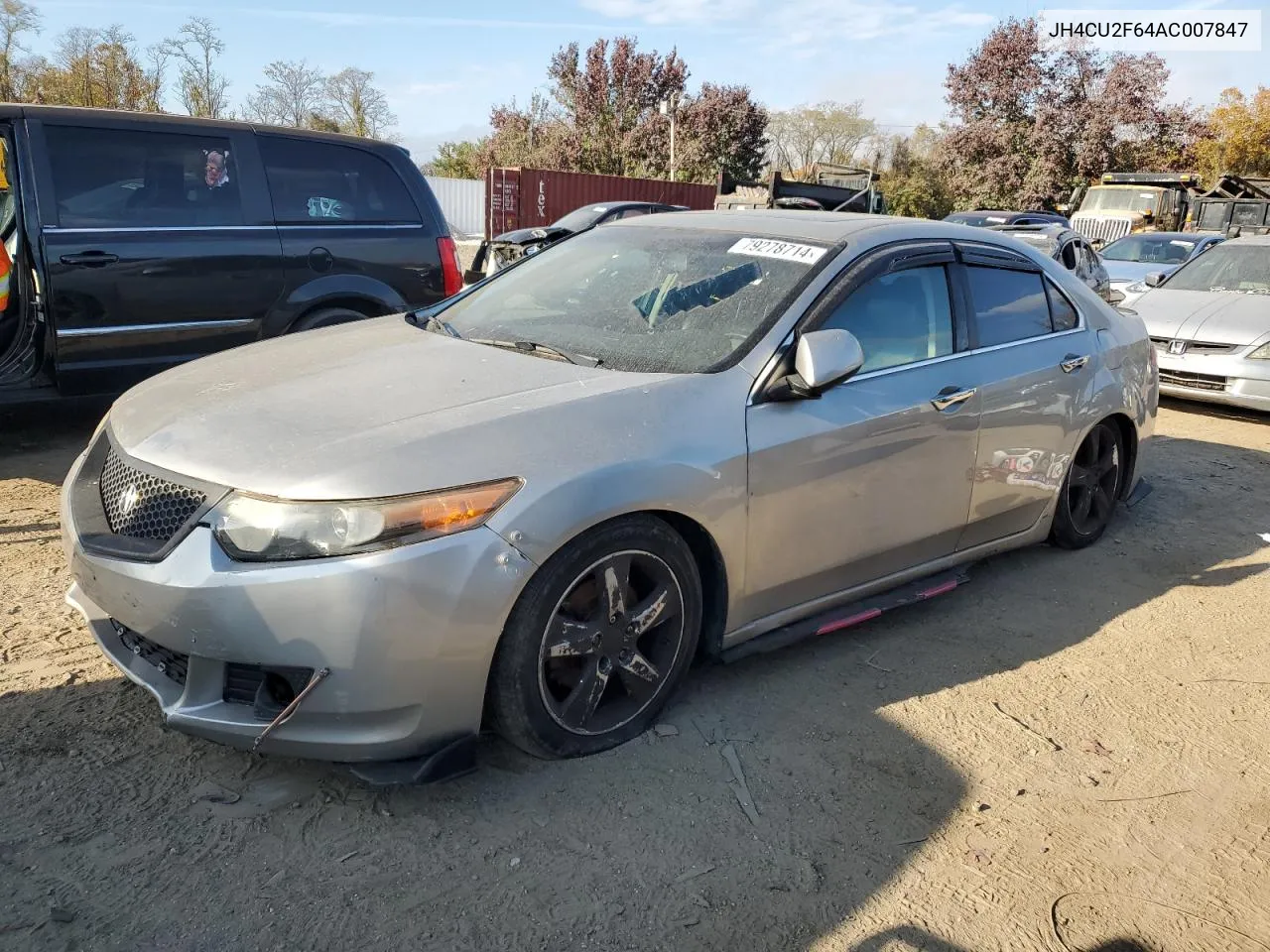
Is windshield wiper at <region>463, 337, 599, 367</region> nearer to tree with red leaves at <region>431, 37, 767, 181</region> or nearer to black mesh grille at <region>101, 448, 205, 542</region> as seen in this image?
black mesh grille at <region>101, 448, 205, 542</region>

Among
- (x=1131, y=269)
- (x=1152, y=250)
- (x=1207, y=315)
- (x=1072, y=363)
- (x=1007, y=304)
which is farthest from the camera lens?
(x=1152, y=250)

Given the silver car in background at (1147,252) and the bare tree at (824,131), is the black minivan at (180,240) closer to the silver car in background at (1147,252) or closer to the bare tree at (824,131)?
the silver car in background at (1147,252)

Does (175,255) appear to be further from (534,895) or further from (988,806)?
(988,806)

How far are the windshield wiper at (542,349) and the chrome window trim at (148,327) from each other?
8.98 feet

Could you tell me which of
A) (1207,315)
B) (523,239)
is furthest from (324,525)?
(523,239)

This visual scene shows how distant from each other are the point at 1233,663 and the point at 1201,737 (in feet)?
2.43

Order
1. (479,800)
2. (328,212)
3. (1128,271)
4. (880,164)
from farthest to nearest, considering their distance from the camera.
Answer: (880,164), (1128,271), (328,212), (479,800)

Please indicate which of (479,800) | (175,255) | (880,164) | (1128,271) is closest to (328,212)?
(175,255)

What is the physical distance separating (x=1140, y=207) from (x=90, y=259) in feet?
71.1

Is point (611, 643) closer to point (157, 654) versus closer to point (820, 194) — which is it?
point (157, 654)

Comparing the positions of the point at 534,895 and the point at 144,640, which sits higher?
the point at 144,640

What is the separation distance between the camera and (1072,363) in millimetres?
4523

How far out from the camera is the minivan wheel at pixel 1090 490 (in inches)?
191

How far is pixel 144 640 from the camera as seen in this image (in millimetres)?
2795
